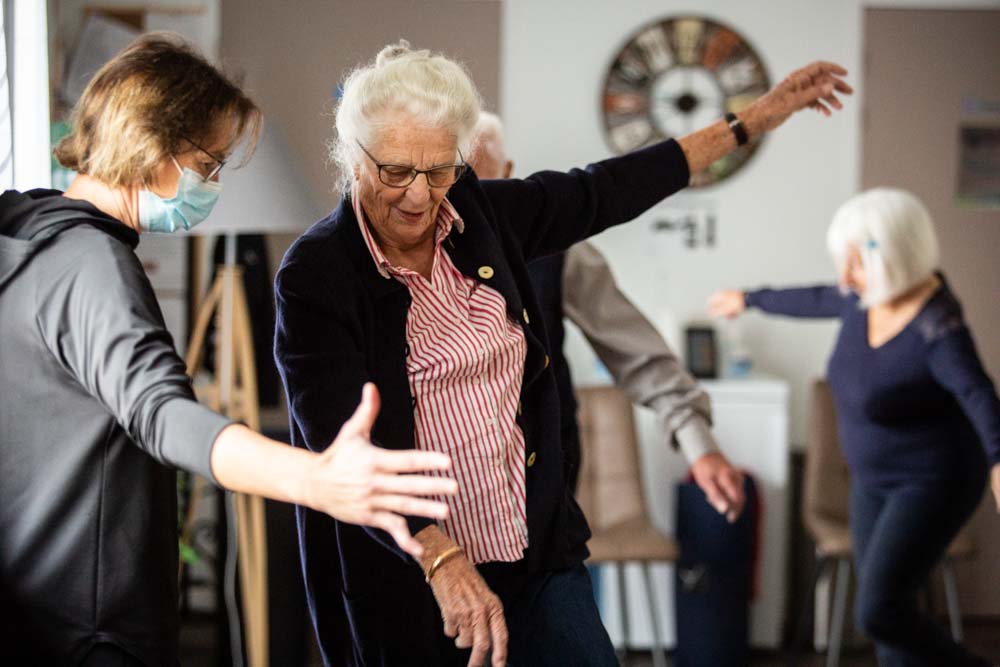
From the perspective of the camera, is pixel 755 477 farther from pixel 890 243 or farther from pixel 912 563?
pixel 890 243

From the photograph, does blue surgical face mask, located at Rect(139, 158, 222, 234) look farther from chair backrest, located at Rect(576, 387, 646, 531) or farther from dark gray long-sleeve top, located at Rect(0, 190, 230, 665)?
chair backrest, located at Rect(576, 387, 646, 531)

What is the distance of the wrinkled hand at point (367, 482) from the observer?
974 millimetres

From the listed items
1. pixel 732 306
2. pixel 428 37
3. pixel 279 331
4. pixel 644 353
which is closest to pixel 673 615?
pixel 732 306

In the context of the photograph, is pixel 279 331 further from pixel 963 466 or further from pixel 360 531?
pixel 963 466

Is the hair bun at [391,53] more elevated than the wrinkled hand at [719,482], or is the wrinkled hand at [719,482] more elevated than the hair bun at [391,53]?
the hair bun at [391,53]

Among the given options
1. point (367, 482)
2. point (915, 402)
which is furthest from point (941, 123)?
point (367, 482)

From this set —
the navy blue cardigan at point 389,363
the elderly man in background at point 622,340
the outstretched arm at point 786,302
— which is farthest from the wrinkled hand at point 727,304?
the navy blue cardigan at point 389,363

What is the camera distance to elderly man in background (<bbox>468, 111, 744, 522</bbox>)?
7.23ft

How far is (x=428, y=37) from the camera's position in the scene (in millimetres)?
3844

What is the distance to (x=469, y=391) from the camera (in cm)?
152

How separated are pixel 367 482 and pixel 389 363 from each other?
19.2 inches

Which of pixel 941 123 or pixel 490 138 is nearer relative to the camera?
pixel 490 138

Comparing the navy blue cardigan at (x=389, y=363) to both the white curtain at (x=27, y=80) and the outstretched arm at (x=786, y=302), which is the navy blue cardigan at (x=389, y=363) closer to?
the white curtain at (x=27, y=80)

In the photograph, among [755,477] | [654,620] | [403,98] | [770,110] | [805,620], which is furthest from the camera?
[755,477]
